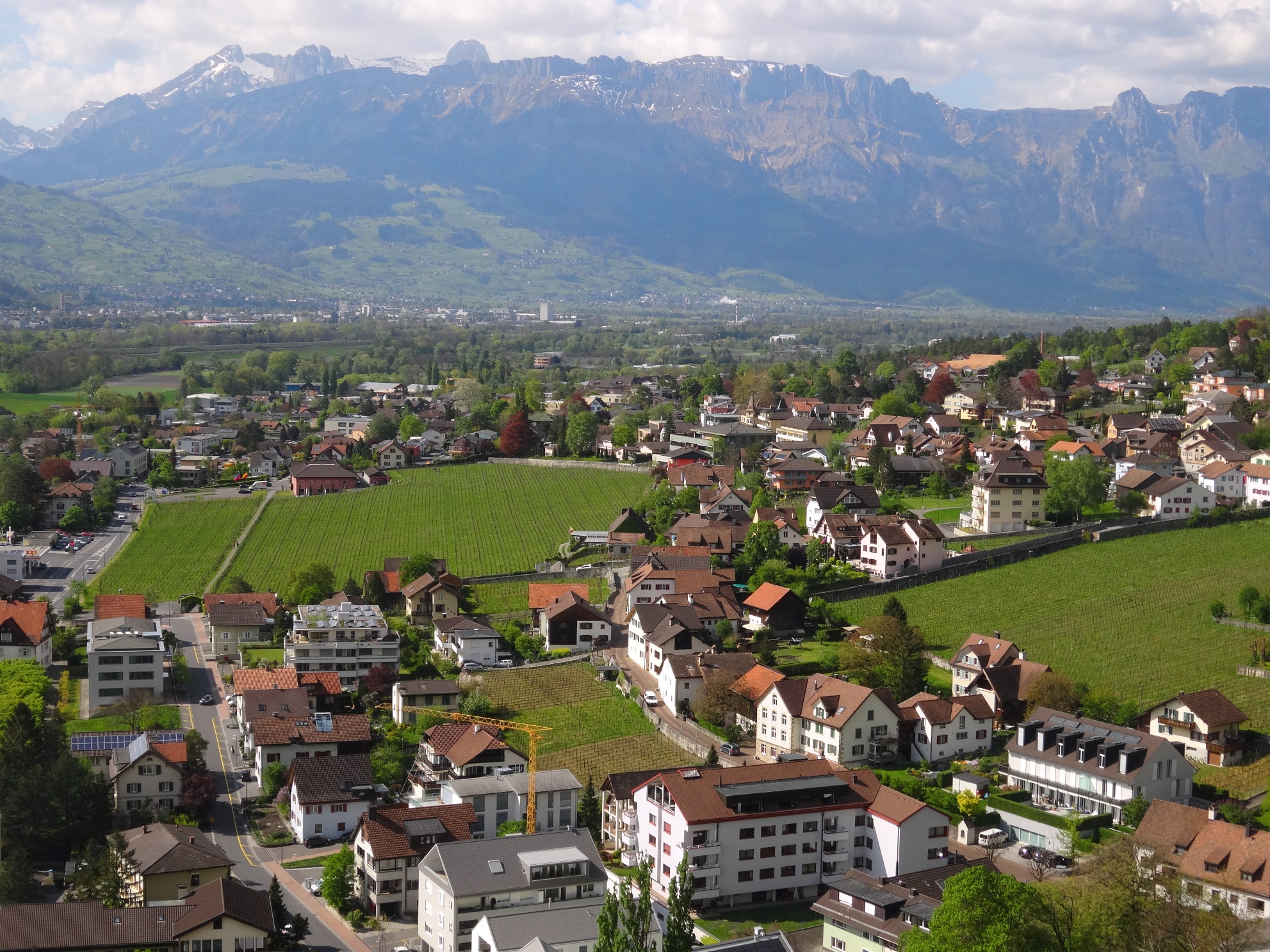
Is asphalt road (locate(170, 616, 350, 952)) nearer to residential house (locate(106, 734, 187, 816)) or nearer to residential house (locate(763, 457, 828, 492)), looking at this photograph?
residential house (locate(106, 734, 187, 816))

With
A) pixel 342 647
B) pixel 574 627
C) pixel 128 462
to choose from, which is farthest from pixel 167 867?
pixel 128 462

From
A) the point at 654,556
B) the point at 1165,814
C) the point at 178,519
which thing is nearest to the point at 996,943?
the point at 1165,814

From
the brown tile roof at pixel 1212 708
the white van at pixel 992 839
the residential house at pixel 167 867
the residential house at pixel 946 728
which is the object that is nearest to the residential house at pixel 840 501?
the residential house at pixel 946 728

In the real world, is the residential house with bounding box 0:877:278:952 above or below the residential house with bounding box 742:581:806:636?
below

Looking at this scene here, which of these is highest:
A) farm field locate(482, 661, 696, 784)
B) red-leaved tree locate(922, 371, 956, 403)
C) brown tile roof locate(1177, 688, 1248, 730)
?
red-leaved tree locate(922, 371, 956, 403)

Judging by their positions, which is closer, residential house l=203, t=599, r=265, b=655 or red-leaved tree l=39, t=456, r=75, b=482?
residential house l=203, t=599, r=265, b=655

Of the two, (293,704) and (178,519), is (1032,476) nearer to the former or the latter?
(293,704)

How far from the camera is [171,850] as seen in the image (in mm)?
22156

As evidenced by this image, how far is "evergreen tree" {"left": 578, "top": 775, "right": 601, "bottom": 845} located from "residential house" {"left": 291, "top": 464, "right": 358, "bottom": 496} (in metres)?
33.5

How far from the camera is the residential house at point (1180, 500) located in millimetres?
44438

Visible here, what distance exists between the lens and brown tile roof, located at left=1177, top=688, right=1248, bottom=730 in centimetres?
2656

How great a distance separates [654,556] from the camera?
39.5 metres

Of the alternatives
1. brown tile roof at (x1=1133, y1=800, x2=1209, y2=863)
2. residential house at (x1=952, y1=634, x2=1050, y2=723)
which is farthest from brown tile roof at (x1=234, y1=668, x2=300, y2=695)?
brown tile roof at (x1=1133, y1=800, x2=1209, y2=863)

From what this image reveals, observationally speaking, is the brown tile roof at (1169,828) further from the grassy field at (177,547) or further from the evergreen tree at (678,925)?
the grassy field at (177,547)
